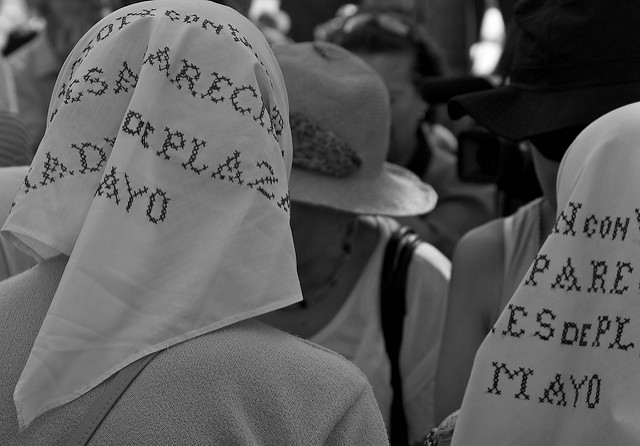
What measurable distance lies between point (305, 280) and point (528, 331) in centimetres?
121

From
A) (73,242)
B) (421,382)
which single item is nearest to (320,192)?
(421,382)

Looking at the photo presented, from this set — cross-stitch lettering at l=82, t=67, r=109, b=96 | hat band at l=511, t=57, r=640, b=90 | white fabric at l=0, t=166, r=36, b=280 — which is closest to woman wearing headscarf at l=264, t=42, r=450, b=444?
hat band at l=511, t=57, r=640, b=90

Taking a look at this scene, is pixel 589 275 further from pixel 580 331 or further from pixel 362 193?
pixel 362 193

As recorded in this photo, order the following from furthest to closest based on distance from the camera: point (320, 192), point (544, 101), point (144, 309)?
point (320, 192)
point (544, 101)
point (144, 309)

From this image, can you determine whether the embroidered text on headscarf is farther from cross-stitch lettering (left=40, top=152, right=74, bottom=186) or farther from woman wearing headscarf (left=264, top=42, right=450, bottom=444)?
woman wearing headscarf (left=264, top=42, right=450, bottom=444)

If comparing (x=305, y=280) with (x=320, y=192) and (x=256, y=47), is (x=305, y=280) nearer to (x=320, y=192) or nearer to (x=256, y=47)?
(x=320, y=192)

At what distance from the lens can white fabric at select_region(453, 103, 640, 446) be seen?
1.40m

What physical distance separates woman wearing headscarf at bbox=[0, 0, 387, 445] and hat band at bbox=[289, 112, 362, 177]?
101cm

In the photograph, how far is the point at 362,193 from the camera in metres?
2.48

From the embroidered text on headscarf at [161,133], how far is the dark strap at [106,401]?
7.9 inches


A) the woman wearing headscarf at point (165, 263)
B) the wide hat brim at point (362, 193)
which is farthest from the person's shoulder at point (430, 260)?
the woman wearing headscarf at point (165, 263)

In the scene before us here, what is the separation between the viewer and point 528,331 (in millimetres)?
1433

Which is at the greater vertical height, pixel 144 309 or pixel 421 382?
pixel 144 309

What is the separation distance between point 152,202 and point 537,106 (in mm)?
1001
